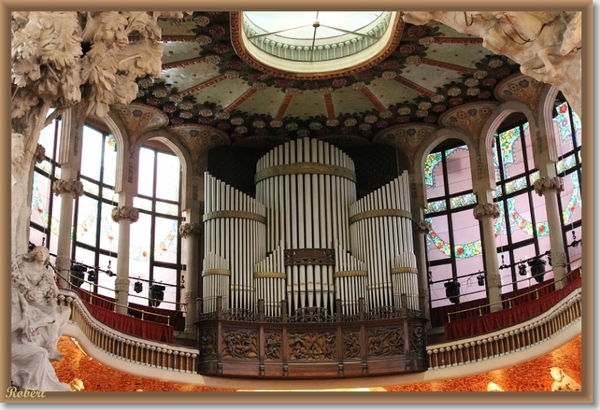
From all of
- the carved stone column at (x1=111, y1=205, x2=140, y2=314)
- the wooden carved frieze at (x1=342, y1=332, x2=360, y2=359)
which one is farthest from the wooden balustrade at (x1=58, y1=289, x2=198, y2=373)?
the wooden carved frieze at (x1=342, y1=332, x2=360, y2=359)

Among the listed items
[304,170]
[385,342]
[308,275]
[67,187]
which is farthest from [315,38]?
[385,342]

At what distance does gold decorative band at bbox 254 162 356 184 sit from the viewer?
20.1 metres

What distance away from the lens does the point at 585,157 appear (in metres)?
8.93

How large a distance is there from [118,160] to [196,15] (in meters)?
4.39

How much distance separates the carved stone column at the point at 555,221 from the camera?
17734mm

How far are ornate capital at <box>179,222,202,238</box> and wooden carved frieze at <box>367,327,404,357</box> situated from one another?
451cm

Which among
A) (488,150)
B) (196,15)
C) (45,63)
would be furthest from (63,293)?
(488,150)

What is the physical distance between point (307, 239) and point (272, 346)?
260cm

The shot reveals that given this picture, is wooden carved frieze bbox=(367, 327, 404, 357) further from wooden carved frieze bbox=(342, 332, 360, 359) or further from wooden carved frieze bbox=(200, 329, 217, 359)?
wooden carved frieze bbox=(200, 329, 217, 359)

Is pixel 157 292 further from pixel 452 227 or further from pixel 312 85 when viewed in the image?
pixel 452 227

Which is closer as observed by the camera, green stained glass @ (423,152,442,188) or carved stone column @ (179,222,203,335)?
carved stone column @ (179,222,203,335)

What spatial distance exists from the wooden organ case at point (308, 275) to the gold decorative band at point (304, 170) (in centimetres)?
2

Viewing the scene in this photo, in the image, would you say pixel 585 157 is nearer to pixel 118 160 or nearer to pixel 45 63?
pixel 45 63

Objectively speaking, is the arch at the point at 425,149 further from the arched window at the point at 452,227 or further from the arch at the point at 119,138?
the arch at the point at 119,138
